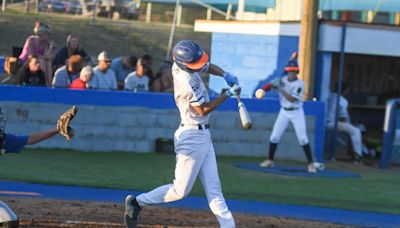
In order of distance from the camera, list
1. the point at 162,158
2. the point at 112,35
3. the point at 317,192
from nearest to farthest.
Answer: the point at 317,192 → the point at 162,158 → the point at 112,35

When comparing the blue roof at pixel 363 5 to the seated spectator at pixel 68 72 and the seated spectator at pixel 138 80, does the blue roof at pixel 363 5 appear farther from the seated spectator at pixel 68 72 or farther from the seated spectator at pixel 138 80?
the seated spectator at pixel 68 72

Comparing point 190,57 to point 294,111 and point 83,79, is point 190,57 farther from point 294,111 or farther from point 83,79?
point 83,79

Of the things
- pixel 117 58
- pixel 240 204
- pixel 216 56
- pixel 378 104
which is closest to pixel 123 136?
pixel 117 58

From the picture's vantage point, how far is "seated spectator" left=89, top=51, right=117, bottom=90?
637 inches

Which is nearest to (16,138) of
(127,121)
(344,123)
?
(127,121)

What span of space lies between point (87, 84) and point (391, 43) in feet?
21.6

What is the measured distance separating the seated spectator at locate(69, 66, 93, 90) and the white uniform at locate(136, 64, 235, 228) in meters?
7.56

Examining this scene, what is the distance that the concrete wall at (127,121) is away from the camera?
15727 mm

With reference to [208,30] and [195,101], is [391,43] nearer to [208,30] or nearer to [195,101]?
[208,30]

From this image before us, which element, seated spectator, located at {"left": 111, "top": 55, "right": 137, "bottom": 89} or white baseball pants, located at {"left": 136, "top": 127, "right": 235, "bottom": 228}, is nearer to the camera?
white baseball pants, located at {"left": 136, "top": 127, "right": 235, "bottom": 228}

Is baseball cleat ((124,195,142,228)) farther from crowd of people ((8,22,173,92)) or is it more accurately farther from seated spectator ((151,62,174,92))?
seated spectator ((151,62,174,92))

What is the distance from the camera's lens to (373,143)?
1889 centimetres

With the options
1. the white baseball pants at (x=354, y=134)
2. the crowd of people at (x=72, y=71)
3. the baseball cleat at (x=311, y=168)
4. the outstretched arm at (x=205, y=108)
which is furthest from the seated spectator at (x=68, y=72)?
the outstretched arm at (x=205, y=108)

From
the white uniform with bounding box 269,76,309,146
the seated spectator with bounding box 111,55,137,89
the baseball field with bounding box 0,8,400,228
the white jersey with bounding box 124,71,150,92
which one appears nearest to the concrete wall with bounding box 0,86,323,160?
the baseball field with bounding box 0,8,400,228
